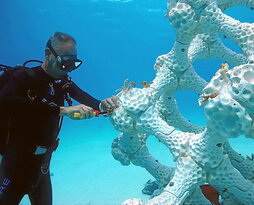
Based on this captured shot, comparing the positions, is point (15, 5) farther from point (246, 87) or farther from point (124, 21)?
point (246, 87)

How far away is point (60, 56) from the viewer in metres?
3.71

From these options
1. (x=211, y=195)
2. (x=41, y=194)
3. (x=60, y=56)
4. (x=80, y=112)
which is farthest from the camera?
(x=41, y=194)

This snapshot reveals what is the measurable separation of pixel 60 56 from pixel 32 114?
0.96 metres

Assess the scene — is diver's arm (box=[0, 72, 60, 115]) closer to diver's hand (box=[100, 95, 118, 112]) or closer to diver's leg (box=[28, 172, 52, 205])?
diver's hand (box=[100, 95, 118, 112])

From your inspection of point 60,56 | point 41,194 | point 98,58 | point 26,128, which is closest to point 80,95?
point 60,56

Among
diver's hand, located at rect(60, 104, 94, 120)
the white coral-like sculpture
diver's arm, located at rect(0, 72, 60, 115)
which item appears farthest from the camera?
diver's arm, located at rect(0, 72, 60, 115)

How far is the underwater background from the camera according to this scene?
8672mm

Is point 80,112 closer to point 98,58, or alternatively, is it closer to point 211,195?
point 211,195

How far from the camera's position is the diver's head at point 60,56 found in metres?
3.72

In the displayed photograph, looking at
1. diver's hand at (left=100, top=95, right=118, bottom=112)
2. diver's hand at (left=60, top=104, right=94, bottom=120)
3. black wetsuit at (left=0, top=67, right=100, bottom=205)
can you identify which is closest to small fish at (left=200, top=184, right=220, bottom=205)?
diver's hand at (left=100, top=95, right=118, bottom=112)

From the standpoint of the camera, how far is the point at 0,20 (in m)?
47.7

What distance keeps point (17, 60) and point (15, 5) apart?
3638cm

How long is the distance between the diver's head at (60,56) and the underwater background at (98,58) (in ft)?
14.4

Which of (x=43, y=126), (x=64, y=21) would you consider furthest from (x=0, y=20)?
(x=43, y=126)
